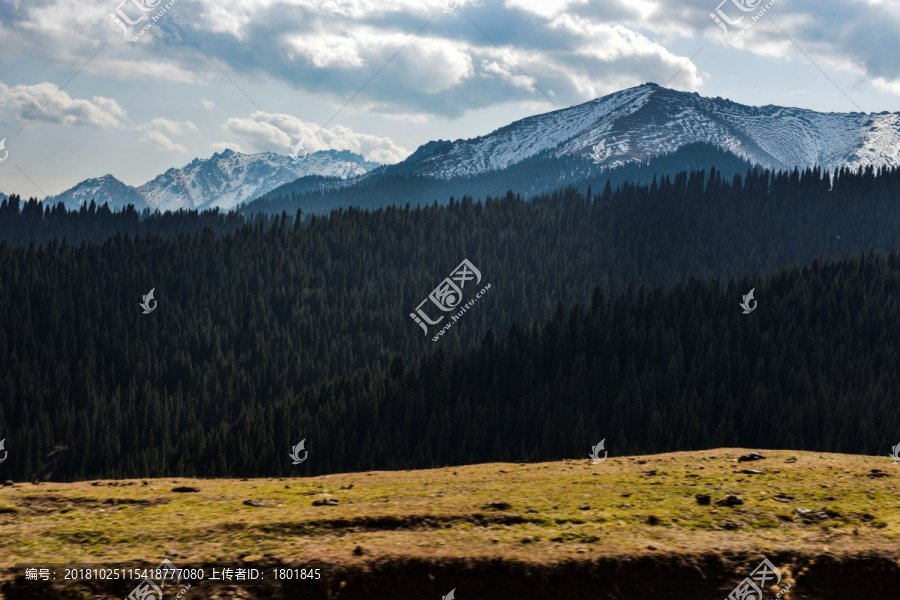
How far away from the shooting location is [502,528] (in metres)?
23.6

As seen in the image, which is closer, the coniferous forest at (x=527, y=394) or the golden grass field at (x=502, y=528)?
the golden grass field at (x=502, y=528)

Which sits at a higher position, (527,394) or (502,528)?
(502,528)

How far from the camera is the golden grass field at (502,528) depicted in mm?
20594

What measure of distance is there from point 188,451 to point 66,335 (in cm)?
8219

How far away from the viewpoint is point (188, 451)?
432 feet

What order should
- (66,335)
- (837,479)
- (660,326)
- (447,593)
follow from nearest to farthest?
(447,593) → (837,479) → (660,326) → (66,335)

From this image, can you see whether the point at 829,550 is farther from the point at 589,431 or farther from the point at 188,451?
the point at 188,451

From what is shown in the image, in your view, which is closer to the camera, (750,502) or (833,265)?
(750,502)

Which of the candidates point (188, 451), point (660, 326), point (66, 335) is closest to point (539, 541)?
point (188, 451)

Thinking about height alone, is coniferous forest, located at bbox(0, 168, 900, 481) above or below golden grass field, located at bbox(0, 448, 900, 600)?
below

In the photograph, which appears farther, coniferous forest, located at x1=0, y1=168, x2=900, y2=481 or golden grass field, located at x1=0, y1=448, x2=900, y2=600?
coniferous forest, located at x1=0, y1=168, x2=900, y2=481

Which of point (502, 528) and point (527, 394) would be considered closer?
point (502, 528)

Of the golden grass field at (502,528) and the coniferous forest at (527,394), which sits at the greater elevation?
the golden grass field at (502,528)

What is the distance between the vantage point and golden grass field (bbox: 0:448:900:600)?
67.6ft
